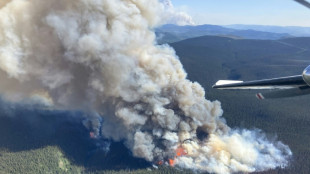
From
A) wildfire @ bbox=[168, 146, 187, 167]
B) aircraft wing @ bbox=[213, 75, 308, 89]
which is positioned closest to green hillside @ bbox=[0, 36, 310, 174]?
wildfire @ bbox=[168, 146, 187, 167]

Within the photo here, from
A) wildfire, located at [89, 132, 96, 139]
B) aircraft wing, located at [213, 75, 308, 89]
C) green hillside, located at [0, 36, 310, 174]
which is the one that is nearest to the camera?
aircraft wing, located at [213, 75, 308, 89]

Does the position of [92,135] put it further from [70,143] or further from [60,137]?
[60,137]

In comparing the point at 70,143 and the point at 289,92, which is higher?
the point at 289,92

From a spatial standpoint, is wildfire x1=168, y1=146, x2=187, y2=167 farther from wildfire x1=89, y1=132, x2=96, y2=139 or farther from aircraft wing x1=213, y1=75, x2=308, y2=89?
aircraft wing x1=213, y1=75, x2=308, y2=89

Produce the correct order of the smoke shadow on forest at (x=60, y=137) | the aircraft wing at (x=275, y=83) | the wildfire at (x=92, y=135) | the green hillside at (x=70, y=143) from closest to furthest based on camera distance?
1. the aircraft wing at (x=275, y=83)
2. the green hillside at (x=70, y=143)
3. the smoke shadow on forest at (x=60, y=137)
4. the wildfire at (x=92, y=135)

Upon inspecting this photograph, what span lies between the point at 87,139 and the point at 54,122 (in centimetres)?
2306

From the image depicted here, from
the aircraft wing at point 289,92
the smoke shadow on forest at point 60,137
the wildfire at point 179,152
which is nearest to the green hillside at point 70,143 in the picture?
the smoke shadow on forest at point 60,137

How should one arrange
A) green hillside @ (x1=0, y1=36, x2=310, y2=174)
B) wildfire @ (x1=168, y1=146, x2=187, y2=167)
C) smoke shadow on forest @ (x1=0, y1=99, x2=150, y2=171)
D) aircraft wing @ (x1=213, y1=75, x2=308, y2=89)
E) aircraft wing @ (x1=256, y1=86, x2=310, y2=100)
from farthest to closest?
smoke shadow on forest @ (x1=0, y1=99, x2=150, y2=171) < green hillside @ (x1=0, y1=36, x2=310, y2=174) < wildfire @ (x1=168, y1=146, x2=187, y2=167) < aircraft wing @ (x1=256, y1=86, x2=310, y2=100) < aircraft wing @ (x1=213, y1=75, x2=308, y2=89)

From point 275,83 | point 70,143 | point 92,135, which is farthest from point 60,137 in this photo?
point 275,83

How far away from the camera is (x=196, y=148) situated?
4660 inches

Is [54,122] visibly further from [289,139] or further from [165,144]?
[289,139]

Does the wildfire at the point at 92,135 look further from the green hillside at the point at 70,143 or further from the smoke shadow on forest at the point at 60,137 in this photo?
the green hillside at the point at 70,143

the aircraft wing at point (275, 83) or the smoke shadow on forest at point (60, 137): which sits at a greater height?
the aircraft wing at point (275, 83)

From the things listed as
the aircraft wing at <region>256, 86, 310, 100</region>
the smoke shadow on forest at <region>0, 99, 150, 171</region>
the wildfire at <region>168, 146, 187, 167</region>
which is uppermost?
the aircraft wing at <region>256, 86, 310, 100</region>
